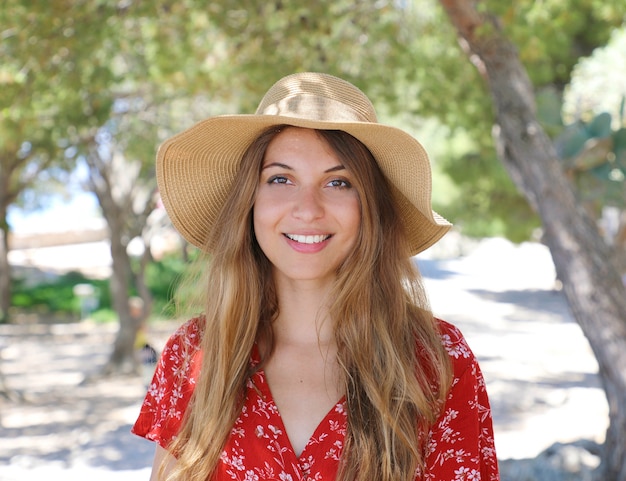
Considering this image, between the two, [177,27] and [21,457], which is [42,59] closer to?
[177,27]

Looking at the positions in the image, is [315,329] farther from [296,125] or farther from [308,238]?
[296,125]

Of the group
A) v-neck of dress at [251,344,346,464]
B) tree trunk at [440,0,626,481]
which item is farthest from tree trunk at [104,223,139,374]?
v-neck of dress at [251,344,346,464]

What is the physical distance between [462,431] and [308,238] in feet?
2.01

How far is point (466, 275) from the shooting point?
31688 millimetres

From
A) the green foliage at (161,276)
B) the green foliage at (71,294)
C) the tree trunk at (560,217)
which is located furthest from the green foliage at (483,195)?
the green foliage at (161,276)

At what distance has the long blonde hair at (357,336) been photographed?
2.12m

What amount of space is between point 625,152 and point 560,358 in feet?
24.8

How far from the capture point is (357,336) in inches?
89.3

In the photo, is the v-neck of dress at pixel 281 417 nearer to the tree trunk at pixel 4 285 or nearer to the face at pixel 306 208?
the face at pixel 306 208

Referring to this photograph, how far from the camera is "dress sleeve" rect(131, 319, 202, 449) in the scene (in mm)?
2256

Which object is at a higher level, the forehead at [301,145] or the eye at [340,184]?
the forehead at [301,145]

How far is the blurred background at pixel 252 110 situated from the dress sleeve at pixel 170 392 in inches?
32.5

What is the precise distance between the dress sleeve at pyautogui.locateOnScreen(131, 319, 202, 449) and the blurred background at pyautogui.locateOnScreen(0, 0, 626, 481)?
0.83m

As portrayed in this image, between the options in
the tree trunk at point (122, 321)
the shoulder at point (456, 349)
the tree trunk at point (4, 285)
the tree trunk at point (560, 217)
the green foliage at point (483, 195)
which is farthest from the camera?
the tree trunk at point (4, 285)
